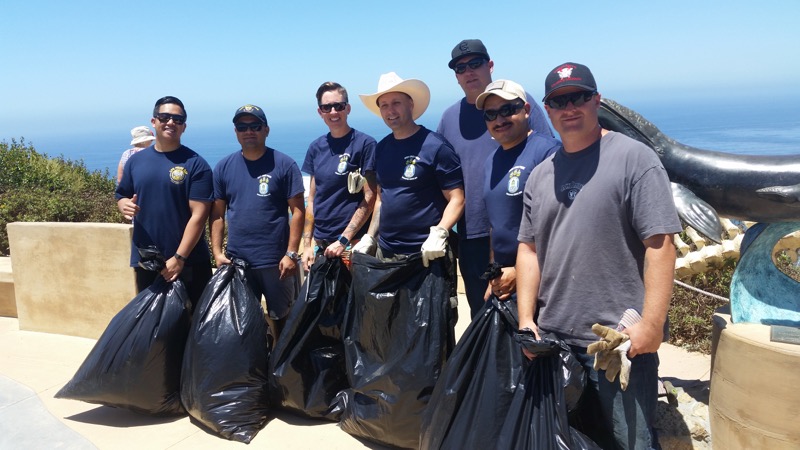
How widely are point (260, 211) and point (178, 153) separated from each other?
0.64 m

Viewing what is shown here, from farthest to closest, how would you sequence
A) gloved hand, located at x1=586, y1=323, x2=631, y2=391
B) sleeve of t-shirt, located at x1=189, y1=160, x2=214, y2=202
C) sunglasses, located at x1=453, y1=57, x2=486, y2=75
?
sleeve of t-shirt, located at x1=189, y1=160, x2=214, y2=202, sunglasses, located at x1=453, y1=57, x2=486, y2=75, gloved hand, located at x1=586, y1=323, x2=631, y2=391

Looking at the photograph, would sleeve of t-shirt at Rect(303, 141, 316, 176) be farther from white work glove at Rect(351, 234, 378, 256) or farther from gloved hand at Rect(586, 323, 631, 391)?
gloved hand at Rect(586, 323, 631, 391)

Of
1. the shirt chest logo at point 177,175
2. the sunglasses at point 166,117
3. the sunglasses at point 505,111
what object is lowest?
the shirt chest logo at point 177,175

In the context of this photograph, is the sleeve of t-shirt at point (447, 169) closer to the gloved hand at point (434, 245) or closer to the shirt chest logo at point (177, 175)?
the gloved hand at point (434, 245)

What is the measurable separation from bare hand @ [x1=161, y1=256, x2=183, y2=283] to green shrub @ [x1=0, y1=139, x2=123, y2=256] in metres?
3.78

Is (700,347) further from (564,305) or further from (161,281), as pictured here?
(161,281)

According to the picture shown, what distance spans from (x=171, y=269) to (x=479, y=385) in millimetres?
2058

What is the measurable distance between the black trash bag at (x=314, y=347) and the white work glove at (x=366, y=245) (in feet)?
0.51

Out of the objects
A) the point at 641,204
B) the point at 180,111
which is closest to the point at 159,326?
the point at 180,111

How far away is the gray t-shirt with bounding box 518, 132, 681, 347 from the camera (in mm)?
2078

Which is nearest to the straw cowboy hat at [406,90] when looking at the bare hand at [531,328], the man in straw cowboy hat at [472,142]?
the man in straw cowboy hat at [472,142]

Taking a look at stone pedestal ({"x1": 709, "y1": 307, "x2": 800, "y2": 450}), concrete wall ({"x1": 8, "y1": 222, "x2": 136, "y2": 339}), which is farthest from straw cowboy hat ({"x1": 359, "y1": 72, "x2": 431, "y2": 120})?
concrete wall ({"x1": 8, "y1": 222, "x2": 136, "y2": 339})

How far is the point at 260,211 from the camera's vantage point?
366cm

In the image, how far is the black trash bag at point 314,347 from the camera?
11.2 ft
